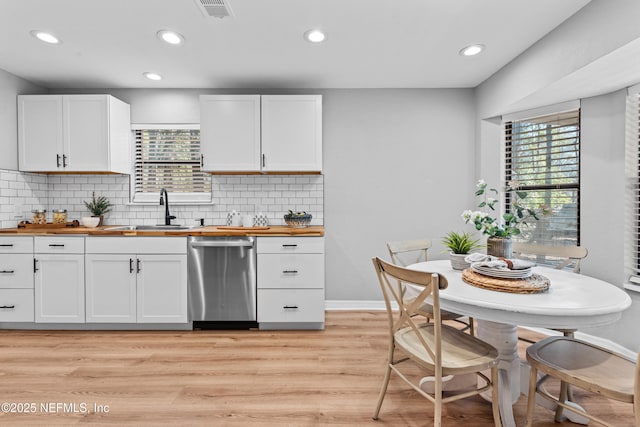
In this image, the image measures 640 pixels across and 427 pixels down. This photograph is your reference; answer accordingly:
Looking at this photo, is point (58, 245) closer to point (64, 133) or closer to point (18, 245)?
point (18, 245)

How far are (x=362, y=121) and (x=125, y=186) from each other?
2.78 m

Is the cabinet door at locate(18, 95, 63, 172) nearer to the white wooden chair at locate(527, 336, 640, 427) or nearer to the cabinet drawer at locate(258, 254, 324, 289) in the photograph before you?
the cabinet drawer at locate(258, 254, 324, 289)

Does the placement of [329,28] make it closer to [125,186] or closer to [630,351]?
[125,186]

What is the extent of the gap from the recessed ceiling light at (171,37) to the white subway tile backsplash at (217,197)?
141 centimetres

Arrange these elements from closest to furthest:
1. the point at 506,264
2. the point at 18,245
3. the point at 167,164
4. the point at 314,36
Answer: the point at 506,264 → the point at 314,36 → the point at 18,245 → the point at 167,164

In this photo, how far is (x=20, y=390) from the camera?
2.10 metres

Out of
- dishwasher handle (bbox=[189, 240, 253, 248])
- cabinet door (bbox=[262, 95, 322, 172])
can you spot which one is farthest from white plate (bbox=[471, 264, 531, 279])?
dishwasher handle (bbox=[189, 240, 253, 248])

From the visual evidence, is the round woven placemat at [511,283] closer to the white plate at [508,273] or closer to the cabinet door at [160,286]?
the white plate at [508,273]

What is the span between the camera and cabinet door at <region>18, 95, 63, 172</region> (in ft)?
10.5

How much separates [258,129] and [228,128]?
0.30 metres

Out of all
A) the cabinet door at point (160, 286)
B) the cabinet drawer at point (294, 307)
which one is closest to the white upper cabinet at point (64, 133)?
the cabinet door at point (160, 286)

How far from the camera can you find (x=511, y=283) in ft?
5.40

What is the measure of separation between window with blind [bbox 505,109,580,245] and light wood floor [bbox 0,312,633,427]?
154 cm

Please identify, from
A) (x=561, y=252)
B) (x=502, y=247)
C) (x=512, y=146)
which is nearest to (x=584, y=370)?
(x=502, y=247)
